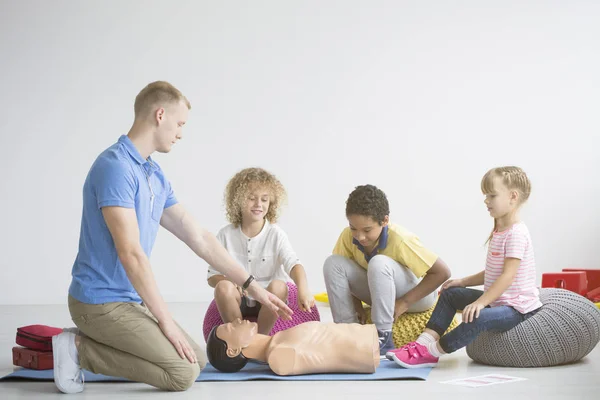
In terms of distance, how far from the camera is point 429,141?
582 centimetres

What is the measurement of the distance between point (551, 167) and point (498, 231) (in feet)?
10.1

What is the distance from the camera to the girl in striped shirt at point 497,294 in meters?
2.80

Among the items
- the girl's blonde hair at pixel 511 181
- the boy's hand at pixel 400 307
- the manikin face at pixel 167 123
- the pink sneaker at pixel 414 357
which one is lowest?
the pink sneaker at pixel 414 357

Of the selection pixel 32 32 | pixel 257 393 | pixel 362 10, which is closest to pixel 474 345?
pixel 257 393

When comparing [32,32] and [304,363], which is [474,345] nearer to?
[304,363]

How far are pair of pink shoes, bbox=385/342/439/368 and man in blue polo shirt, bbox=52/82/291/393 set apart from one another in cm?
75

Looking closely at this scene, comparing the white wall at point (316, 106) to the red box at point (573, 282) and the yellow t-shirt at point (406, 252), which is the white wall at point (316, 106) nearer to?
the red box at point (573, 282)

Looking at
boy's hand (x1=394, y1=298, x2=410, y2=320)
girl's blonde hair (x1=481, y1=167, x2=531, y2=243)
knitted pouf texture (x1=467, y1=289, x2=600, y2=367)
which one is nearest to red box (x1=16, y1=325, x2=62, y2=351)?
boy's hand (x1=394, y1=298, x2=410, y2=320)

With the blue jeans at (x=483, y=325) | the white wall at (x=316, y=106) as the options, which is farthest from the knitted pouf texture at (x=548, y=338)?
the white wall at (x=316, y=106)

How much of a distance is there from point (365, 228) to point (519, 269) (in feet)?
2.09

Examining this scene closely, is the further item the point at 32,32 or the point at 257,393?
the point at 32,32

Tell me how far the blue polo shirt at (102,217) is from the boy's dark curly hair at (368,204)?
3.01ft

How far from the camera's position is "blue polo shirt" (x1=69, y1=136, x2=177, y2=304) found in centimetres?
247

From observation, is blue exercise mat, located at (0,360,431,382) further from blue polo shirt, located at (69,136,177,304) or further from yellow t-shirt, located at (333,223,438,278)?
yellow t-shirt, located at (333,223,438,278)
